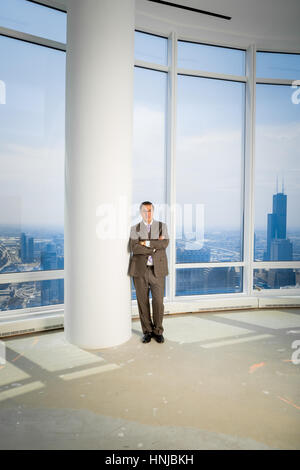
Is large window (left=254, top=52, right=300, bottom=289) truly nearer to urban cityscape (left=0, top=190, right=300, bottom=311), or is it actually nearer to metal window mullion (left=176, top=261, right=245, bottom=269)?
urban cityscape (left=0, top=190, right=300, bottom=311)

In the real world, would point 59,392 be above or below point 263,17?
below

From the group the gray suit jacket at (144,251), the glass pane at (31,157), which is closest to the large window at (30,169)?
the glass pane at (31,157)

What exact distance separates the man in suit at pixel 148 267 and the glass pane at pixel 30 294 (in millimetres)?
1317

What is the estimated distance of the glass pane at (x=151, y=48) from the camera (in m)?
4.94

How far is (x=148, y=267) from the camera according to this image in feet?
12.3

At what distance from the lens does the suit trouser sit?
3732 millimetres

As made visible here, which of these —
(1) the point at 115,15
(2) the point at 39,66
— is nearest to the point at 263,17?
(1) the point at 115,15

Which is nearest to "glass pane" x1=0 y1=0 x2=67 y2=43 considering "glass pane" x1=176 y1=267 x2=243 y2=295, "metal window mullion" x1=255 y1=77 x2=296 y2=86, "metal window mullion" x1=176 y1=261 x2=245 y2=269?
"metal window mullion" x1=255 y1=77 x2=296 y2=86

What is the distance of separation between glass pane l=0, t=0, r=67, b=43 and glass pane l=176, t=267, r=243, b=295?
3712mm

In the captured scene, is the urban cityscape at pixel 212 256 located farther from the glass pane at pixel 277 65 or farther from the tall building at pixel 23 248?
the glass pane at pixel 277 65

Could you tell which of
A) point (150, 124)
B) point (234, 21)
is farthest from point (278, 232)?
point (234, 21)

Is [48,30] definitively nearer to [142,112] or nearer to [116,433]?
[142,112]

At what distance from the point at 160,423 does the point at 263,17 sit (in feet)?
17.5

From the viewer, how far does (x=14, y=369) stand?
3.01 meters
